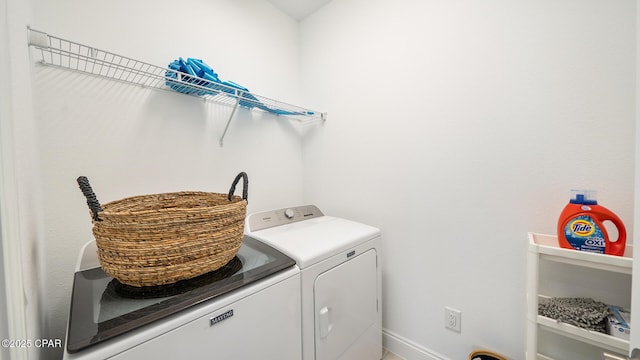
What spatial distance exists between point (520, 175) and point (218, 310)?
1.48 meters

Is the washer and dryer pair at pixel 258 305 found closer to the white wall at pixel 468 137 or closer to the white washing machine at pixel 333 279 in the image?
the white washing machine at pixel 333 279

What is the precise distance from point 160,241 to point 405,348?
1697 millimetres

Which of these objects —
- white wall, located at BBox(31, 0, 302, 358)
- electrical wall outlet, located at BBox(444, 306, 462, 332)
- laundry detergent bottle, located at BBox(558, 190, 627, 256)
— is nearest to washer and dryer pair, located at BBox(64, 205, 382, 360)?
white wall, located at BBox(31, 0, 302, 358)

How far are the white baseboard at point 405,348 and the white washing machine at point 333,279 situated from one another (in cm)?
18

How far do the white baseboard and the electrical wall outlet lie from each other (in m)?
0.22

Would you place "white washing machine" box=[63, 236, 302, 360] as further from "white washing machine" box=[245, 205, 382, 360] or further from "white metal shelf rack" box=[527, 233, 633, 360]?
"white metal shelf rack" box=[527, 233, 633, 360]

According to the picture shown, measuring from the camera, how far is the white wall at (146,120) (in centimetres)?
104

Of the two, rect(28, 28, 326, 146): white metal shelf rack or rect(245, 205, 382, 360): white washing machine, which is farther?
rect(245, 205, 382, 360): white washing machine

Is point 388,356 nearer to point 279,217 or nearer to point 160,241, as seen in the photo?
point 279,217

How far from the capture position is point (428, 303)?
59.6 inches

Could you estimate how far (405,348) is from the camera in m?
1.61

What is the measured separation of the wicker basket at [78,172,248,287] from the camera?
Result: 72cm

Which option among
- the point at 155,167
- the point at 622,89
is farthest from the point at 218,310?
the point at 622,89

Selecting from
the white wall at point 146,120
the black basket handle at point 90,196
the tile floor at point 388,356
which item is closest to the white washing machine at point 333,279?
the tile floor at point 388,356
